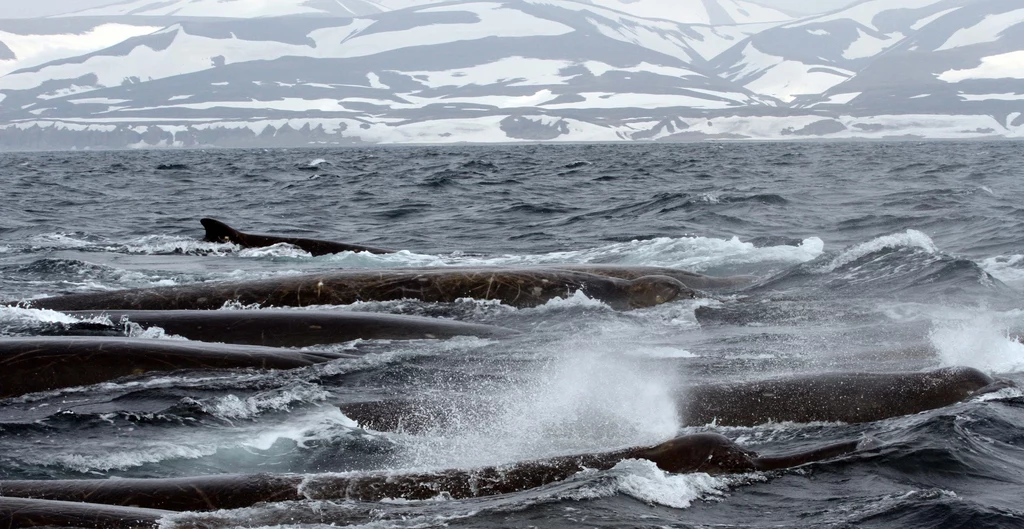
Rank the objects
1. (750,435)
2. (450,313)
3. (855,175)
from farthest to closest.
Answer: (855,175) < (450,313) < (750,435)

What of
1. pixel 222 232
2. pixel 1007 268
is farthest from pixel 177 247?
pixel 1007 268

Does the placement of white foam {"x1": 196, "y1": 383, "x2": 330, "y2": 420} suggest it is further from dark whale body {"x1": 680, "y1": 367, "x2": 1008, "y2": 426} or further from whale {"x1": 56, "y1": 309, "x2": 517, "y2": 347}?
dark whale body {"x1": 680, "y1": 367, "x2": 1008, "y2": 426}

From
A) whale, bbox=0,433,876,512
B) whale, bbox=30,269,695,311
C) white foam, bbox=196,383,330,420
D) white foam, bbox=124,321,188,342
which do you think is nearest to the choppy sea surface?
white foam, bbox=196,383,330,420

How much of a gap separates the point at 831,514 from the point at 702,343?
14.5ft

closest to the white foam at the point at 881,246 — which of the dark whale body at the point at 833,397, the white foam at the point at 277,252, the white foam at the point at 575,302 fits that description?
the white foam at the point at 575,302

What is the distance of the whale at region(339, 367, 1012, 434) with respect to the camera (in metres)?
6.78

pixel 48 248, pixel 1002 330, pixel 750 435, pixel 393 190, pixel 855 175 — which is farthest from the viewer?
pixel 855 175

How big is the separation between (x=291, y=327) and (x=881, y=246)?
941 centimetres

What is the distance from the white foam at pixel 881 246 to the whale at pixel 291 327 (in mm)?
6527

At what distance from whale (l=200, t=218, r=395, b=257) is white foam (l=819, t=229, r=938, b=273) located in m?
7.06

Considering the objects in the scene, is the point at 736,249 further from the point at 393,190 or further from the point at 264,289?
the point at 393,190

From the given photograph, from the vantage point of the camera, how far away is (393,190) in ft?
117

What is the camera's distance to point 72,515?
4.45m

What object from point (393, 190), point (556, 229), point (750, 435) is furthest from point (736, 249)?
point (393, 190)
